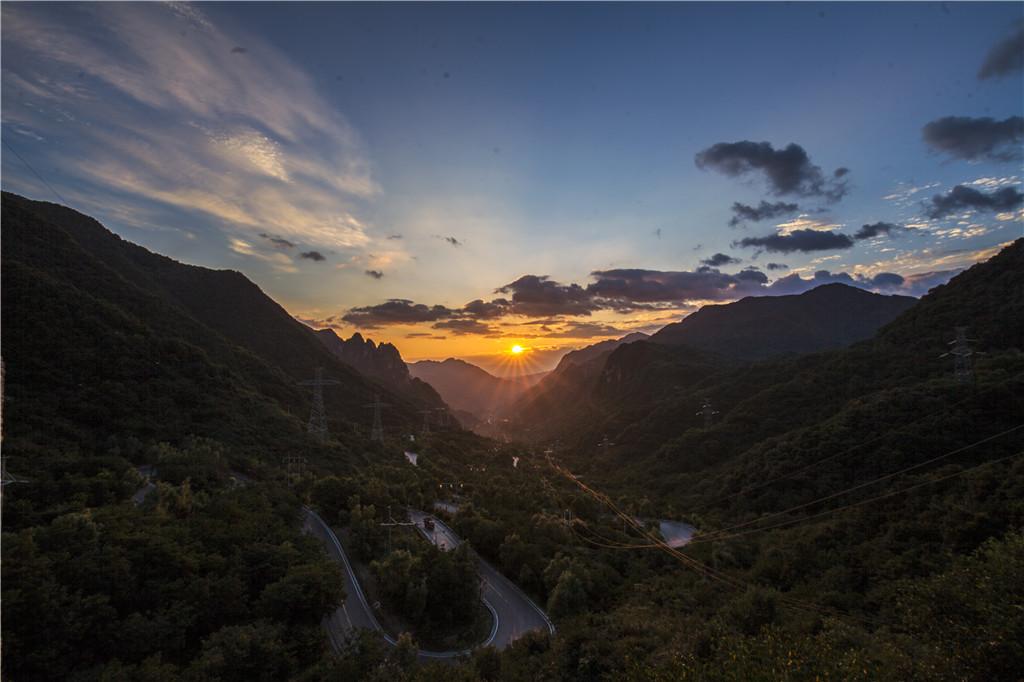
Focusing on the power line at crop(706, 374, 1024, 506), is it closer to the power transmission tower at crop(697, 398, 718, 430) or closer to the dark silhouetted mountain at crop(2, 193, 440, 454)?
the power transmission tower at crop(697, 398, 718, 430)

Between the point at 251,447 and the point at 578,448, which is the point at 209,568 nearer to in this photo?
the point at 251,447

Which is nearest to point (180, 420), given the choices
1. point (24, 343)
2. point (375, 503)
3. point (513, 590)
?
point (24, 343)

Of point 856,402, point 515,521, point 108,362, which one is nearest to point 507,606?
point 515,521

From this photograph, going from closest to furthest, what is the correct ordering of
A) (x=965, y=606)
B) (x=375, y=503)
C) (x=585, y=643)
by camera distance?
(x=965, y=606)
(x=585, y=643)
(x=375, y=503)

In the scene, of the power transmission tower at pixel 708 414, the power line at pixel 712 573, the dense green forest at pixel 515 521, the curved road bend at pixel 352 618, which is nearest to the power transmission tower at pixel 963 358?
the dense green forest at pixel 515 521

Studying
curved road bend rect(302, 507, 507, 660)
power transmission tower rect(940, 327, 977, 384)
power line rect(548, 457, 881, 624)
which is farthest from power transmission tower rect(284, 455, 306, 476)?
power transmission tower rect(940, 327, 977, 384)

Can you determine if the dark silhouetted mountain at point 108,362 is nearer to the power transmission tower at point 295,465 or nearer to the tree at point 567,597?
the power transmission tower at point 295,465
